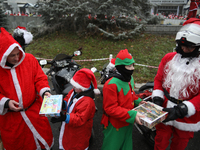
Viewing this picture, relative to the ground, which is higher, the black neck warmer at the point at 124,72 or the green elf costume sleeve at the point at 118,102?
the black neck warmer at the point at 124,72

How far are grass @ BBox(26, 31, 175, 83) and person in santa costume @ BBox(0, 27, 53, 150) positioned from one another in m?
4.55

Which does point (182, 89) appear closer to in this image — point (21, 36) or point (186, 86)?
point (186, 86)

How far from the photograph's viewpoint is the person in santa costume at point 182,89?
1.74 m

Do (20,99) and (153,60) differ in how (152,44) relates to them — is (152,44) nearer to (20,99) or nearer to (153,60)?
(153,60)

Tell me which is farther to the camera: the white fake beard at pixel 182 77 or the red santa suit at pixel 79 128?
the red santa suit at pixel 79 128

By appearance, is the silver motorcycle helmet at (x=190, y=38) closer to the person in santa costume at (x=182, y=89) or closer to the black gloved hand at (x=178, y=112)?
the person in santa costume at (x=182, y=89)

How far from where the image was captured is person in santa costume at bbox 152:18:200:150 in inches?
68.5

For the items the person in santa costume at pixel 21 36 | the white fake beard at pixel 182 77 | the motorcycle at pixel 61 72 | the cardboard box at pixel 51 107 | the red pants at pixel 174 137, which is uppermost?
the person in santa costume at pixel 21 36

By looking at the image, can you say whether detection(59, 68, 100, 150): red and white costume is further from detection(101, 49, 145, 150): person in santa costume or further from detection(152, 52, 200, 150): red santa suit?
detection(152, 52, 200, 150): red santa suit

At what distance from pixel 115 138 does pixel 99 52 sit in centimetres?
629

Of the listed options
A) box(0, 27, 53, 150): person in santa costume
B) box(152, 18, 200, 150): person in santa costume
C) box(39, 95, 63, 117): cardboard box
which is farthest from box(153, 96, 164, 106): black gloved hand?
box(0, 27, 53, 150): person in santa costume

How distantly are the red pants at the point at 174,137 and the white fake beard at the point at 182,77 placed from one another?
0.52 m

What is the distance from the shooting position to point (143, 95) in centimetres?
289

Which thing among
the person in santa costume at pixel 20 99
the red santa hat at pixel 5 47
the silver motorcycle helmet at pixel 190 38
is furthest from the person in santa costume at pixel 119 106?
the red santa hat at pixel 5 47
